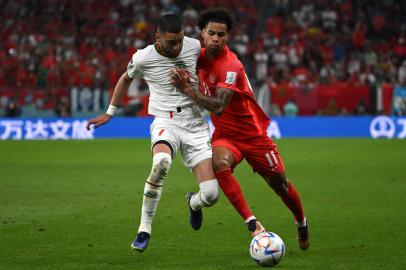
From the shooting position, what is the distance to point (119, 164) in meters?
18.0

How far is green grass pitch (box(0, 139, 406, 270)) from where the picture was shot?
720 centimetres

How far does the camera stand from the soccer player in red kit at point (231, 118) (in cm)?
749

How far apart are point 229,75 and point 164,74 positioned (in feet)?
2.03

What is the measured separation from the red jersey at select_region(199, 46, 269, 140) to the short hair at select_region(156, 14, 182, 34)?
0.49 m

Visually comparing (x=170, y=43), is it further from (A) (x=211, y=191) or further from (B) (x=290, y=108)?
(B) (x=290, y=108)

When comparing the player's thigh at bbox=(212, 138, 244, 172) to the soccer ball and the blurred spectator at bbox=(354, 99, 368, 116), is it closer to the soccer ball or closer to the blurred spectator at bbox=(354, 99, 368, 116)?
the soccer ball

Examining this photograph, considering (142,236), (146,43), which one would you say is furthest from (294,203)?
(146,43)

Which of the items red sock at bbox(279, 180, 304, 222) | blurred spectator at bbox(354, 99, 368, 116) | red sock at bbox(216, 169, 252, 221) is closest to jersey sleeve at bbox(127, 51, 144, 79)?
red sock at bbox(216, 169, 252, 221)

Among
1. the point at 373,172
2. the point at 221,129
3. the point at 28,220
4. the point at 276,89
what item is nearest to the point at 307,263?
the point at 221,129

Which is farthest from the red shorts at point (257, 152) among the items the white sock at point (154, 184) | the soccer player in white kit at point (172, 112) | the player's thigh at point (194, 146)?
the white sock at point (154, 184)

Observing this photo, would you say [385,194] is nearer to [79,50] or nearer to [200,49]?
[200,49]

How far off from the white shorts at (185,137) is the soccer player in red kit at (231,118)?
13 cm

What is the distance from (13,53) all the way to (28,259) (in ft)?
75.3

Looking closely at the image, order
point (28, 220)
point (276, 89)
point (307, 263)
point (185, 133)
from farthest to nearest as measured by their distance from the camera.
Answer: point (276, 89)
point (28, 220)
point (185, 133)
point (307, 263)
